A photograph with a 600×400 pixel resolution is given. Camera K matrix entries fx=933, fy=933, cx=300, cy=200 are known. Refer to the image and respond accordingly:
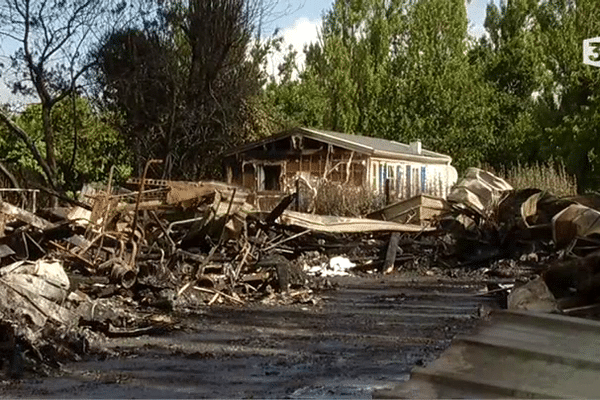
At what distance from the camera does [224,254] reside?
50.3ft

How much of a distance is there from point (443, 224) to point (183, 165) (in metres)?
12.2

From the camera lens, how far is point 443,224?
849 inches

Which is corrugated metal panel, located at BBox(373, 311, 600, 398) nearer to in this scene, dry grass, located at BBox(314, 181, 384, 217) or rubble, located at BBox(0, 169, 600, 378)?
rubble, located at BBox(0, 169, 600, 378)

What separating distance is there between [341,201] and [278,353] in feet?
56.3

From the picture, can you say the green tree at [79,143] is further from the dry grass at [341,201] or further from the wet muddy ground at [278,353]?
the wet muddy ground at [278,353]

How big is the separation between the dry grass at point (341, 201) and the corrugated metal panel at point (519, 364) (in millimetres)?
22322

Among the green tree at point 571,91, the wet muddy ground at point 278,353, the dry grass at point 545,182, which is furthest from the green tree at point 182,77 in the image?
the wet muddy ground at point 278,353

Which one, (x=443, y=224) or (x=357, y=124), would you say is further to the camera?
(x=357, y=124)

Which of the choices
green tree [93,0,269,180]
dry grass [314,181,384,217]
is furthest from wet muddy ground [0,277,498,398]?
green tree [93,0,269,180]

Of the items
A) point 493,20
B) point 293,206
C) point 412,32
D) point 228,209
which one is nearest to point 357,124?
point 412,32

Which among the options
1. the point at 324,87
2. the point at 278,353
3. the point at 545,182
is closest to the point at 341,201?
the point at 545,182

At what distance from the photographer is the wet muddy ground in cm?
770

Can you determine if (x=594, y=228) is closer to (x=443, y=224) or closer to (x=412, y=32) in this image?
(x=443, y=224)

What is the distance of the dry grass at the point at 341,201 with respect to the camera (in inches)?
1041
